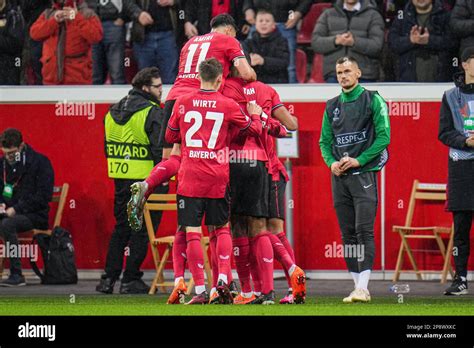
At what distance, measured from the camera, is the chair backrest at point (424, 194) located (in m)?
14.8

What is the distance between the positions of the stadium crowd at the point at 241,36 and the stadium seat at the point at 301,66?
0.15 ft

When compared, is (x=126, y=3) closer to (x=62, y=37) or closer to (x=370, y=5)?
(x=62, y=37)

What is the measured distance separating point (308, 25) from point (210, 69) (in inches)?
236

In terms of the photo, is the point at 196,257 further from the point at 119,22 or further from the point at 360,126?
the point at 119,22

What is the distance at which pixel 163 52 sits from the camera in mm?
15508

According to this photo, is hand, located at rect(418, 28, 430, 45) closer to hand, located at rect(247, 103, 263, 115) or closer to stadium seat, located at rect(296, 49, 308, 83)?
stadium seat, located at rect(296, 49, 308, 83)

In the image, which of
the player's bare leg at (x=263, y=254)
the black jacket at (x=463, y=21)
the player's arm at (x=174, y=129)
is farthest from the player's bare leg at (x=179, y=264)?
the black jacket at (x=463, y=21)

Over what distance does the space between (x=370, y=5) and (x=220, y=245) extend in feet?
17.8

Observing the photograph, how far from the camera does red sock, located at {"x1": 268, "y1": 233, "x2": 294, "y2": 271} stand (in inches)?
442

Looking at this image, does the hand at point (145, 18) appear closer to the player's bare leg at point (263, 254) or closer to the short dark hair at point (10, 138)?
the short dark hair at point (10, 138)

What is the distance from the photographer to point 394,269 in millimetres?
15070

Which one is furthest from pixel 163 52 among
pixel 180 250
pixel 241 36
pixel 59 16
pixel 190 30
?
pixel 180 250

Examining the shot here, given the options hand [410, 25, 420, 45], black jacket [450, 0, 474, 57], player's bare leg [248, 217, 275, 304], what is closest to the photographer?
player's bare leg [248, 217, 275, 304]
